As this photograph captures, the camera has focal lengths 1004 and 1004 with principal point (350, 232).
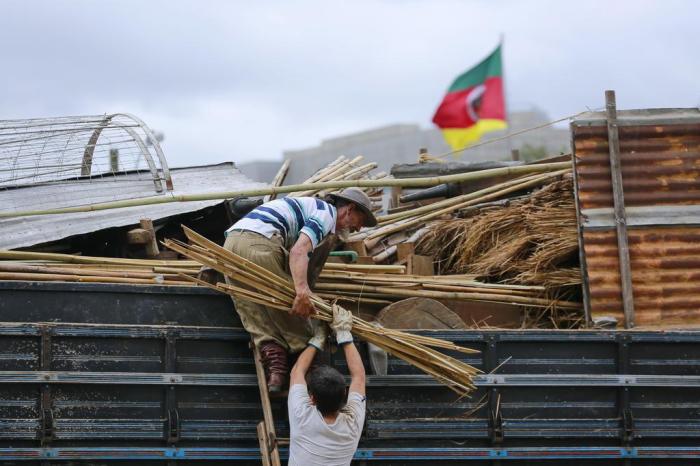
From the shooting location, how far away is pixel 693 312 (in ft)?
22.1

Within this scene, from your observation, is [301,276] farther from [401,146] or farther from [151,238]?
[401,146]

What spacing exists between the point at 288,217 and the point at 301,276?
0.51 m

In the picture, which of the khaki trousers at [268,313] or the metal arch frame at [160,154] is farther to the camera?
the metal arch frame at [160,154]

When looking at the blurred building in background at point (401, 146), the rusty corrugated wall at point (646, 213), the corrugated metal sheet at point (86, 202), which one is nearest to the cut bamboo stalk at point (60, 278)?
the corrugated metal sheet at point (86, 202)

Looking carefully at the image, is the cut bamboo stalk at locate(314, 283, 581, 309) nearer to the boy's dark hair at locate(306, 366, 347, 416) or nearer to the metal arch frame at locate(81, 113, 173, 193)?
the boy's dark hair at locate(306, 366, 347, 416)

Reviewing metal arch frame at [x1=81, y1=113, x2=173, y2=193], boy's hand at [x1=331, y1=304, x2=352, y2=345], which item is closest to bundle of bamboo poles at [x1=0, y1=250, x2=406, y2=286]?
boy's hand at [x1=331, y1=304, x2=352, y2=345]

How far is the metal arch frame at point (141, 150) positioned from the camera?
7.75m

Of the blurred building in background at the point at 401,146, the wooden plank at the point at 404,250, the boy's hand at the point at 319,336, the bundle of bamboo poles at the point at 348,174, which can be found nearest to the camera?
the boy's hand at the point at 319,336

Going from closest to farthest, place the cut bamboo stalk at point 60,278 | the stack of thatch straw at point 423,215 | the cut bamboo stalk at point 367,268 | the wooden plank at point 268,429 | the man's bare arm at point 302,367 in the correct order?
the man's bare arm at point 302,367, the wooden plank at point 268,429, the cut bamboo stalk at point 60,278, the cut bamboo stalk at point 367,268, the stack of thatch straw at point 423,215

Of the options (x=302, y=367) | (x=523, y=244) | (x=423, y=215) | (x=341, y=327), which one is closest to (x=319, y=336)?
(x=341, y=327)

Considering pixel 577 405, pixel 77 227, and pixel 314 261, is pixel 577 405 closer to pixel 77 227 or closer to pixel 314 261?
pixel 314 261

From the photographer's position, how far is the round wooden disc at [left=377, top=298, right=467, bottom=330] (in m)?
6.34

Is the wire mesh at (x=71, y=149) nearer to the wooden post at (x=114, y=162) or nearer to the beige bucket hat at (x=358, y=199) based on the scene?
the wooden post at (x=114, y=162)

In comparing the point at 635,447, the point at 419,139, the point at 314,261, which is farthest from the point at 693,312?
the point at 419,139
